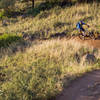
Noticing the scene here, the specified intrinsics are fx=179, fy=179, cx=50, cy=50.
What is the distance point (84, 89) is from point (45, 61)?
281 centimetres

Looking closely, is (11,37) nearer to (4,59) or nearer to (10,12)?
(4,59)

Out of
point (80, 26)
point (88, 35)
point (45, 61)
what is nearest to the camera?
point (45, 61)

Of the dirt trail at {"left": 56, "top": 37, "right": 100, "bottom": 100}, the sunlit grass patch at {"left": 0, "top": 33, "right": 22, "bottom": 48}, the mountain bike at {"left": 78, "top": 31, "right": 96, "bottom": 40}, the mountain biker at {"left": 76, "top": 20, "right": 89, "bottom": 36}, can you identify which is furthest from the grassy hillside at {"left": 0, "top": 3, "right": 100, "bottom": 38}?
the dirt trail at {"left": 56, "top": 37, "right": 100, "bottom": 100}

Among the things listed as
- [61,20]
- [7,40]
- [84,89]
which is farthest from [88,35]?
[84,89]

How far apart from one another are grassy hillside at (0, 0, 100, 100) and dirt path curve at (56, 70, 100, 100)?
20 cm

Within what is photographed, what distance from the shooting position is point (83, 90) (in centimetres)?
486

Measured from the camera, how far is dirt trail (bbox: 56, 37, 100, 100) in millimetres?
4589

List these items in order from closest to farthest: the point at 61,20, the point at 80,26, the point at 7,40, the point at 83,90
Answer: the point at 83,90 → the point at 80,26 → the point at 7,40 → the point at 61,20

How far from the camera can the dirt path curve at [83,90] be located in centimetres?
458

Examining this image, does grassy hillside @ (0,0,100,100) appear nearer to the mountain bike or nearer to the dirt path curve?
the dirt path curve

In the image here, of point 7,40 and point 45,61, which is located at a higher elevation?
point 7,40

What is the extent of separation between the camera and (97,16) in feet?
50.5

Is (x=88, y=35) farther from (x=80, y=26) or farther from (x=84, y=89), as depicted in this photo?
(x=84, y=89)

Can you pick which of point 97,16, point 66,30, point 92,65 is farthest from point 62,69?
point 97,16
